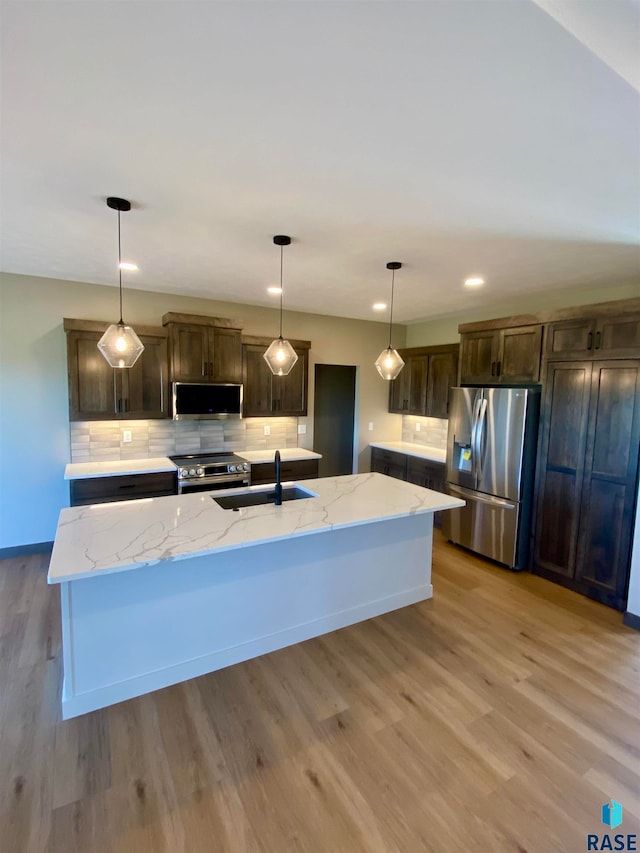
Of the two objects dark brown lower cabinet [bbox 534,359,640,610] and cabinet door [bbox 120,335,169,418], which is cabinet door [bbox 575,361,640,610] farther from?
cabinet door [bbox 120,335,169,418]

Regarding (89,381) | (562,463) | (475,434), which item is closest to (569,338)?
(562,463)

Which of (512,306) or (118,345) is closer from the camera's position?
(118,345)

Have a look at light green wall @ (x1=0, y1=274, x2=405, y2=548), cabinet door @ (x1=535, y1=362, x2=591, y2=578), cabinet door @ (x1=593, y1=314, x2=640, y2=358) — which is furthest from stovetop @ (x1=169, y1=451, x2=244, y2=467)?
cabinet door @ (x1=593, y1=314, x2=640, y2=358)

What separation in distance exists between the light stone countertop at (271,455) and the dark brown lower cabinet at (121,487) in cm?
89

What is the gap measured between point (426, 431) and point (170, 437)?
136 inches

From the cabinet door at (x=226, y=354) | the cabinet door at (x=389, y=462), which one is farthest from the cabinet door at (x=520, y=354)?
the cabinet door at (x=226, y=354)

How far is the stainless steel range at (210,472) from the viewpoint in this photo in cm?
403

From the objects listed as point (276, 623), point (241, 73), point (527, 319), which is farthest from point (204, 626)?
point (527, 319)

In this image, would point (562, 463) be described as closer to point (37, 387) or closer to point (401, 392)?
point (401, 392)

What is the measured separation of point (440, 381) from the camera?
519 cm

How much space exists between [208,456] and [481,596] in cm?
299

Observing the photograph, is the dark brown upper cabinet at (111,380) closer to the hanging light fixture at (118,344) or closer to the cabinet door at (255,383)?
the cabinet door at (255,383)

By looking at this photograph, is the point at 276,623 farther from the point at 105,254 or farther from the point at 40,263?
the point at 40,263

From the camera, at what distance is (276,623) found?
8.79ft
